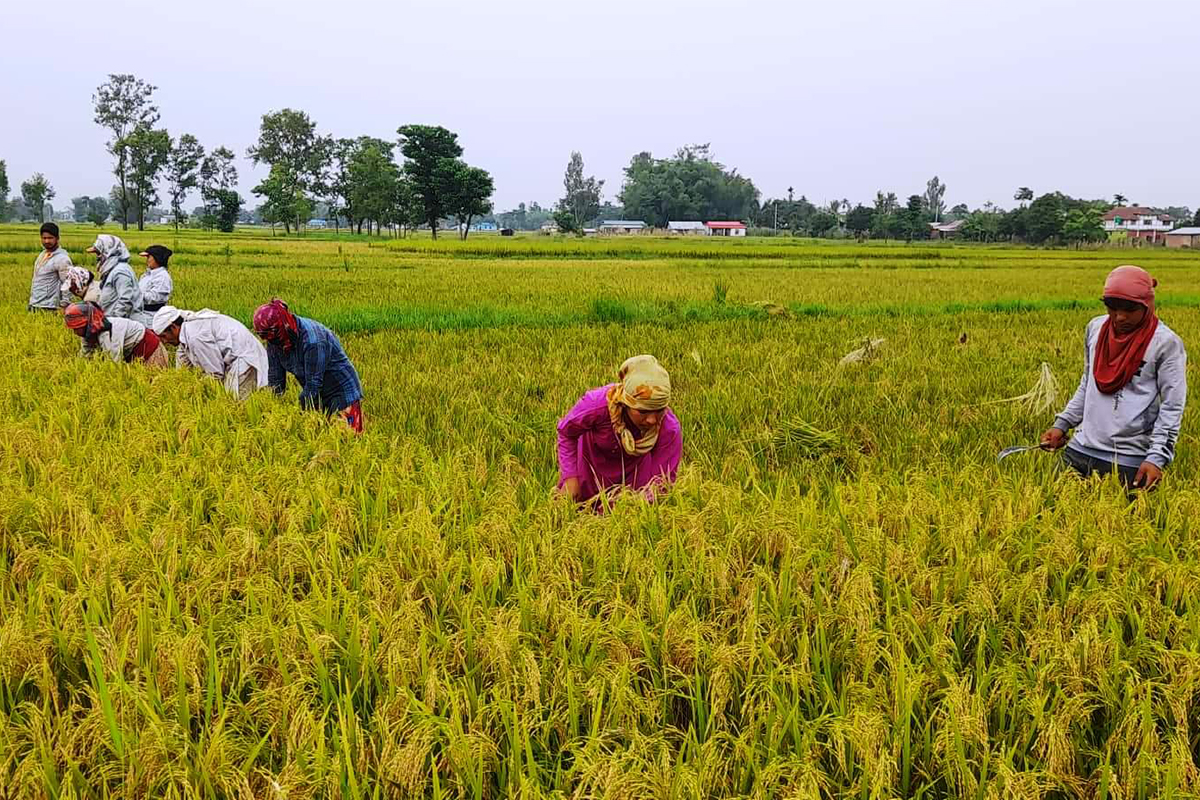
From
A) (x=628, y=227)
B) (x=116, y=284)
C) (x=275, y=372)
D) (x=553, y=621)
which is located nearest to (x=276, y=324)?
(x=275, y=372)

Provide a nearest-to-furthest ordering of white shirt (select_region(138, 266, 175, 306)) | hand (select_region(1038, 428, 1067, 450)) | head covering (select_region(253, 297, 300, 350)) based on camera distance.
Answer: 1. hand (select_region(1038, 428, 1067, 450))
2. head covering (select_region(253, 297, 300, 350))
3. white shirt (select_region(138, 266, 175, 306))

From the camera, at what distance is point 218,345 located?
16.4 feet

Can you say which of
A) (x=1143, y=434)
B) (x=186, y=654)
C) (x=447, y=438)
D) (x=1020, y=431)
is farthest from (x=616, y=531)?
(x=1020, y=431)

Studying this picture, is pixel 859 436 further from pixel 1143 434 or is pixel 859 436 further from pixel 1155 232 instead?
pixel 1155 232

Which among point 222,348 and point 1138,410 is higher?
point 222,348

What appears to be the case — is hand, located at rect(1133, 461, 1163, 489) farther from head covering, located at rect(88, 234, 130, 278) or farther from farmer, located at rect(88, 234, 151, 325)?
head covering, located at rect(88, 234, 130, 278)

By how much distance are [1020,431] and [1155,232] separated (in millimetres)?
84229

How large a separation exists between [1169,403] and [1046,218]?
57376 mm

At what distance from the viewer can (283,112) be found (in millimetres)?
62188

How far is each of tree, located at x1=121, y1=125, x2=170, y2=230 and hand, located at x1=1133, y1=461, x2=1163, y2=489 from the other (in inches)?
2293

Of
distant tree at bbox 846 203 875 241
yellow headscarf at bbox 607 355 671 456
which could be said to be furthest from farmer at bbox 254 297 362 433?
distant tree at bbox 846 203 875 241

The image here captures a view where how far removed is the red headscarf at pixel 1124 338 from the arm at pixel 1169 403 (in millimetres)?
86

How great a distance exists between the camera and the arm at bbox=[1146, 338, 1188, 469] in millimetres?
3041

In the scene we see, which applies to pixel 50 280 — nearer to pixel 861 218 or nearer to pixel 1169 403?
pixel 1169 403
